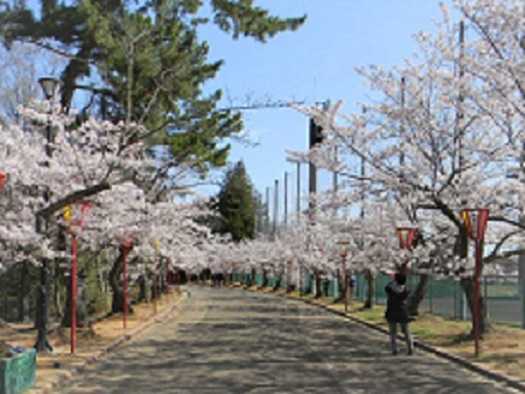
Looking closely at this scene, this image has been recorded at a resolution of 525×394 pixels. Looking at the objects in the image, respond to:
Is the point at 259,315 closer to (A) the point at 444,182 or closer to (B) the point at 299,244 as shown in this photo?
(A) the point at 444,182

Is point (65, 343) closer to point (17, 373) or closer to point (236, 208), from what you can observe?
point (17, 373)

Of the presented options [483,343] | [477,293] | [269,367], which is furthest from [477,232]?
[269,367]

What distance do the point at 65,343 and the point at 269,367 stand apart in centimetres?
614

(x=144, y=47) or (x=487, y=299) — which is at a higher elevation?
(x=144, y=47)

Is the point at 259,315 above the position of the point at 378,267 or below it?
below

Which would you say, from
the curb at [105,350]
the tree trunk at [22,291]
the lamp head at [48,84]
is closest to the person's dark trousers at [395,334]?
the curb at [105,350]

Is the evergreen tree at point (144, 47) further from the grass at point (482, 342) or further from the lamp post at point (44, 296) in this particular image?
the grass at point (482, 342)

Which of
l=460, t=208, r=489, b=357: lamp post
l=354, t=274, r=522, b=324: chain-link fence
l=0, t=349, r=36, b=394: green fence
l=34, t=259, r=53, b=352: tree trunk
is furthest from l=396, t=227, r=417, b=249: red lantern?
l=0, t=349, r=36, b=394: green fence

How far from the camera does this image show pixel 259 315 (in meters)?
33.0

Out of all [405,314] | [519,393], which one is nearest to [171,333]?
[405,314]

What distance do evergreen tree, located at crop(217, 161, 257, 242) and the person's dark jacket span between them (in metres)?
81.4

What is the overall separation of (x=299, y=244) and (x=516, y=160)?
4136 centimetres

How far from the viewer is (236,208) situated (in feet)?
331

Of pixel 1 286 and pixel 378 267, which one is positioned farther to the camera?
pixel 378 267
